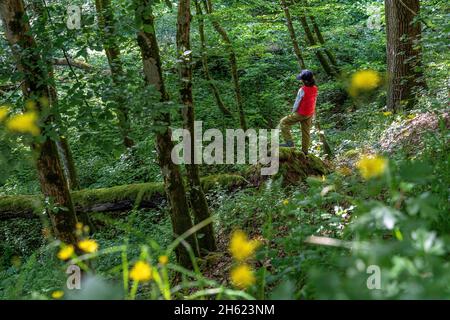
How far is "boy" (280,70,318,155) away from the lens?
723 cm

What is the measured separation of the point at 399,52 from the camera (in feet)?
27.3

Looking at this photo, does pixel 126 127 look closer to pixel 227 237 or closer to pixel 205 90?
pixel 227 237

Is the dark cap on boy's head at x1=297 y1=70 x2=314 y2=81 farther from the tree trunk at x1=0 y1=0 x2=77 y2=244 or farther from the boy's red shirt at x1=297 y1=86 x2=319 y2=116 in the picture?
the tree trunk at x1=0 y1=0 x2=77 y2=244

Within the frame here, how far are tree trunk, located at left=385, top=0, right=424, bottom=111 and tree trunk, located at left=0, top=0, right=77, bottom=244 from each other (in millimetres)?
6033

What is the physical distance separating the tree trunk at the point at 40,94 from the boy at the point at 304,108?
4064 millimetres

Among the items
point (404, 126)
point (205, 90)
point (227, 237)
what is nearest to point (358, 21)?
point (205, 90)

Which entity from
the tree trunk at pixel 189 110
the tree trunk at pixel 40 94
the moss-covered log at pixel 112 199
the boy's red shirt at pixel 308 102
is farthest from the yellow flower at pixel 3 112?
the boy's red shirt at pixel 308 102

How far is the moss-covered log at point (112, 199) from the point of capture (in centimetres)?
804

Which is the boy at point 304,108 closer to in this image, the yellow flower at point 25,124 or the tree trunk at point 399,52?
the tree trunk at point 399,52

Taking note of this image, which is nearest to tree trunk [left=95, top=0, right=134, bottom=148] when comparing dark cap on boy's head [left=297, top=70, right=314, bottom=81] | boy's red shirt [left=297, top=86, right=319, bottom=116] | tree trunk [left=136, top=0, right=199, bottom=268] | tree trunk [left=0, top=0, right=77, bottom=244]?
tree trunk [left=136, top=0, right=199, bottom=268]

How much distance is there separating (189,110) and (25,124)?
1889mm

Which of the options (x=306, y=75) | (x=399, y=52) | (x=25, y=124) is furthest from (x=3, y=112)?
(x=399, y=52)

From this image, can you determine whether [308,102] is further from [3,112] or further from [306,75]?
[3,112]
